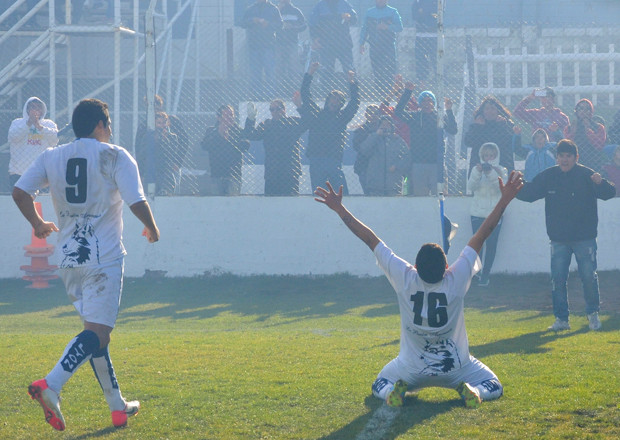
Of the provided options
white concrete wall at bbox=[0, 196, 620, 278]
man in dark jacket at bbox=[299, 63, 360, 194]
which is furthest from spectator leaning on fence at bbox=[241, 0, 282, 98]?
white concrete wall at bbox=[0, 196, 620, 278]

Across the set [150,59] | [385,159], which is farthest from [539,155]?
[150,59]

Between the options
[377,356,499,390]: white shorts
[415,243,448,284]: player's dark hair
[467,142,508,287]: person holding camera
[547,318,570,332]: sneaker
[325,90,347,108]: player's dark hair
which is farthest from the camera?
[325,90,347,108]: player's dark hair

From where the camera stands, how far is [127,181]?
534 centimetres

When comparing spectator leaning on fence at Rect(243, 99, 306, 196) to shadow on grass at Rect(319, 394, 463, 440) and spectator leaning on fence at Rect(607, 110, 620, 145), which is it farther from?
shadow on grass at Rect(319, 394, 463, 440)

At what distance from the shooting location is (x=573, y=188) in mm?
9469

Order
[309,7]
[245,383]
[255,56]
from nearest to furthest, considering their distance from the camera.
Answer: [245,383] → [255,56] → [309,7]

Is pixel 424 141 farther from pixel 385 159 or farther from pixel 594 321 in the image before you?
pixel 594 321

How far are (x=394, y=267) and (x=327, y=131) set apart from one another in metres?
7.70

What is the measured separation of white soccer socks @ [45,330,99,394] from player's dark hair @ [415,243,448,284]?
2130mm

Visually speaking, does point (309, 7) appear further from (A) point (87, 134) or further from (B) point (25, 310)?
(A) point (87, 134)

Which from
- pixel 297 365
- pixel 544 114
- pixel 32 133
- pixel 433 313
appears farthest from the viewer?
pixel 544 114

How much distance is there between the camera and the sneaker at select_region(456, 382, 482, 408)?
19.0 feet

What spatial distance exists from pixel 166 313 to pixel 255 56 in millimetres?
5960

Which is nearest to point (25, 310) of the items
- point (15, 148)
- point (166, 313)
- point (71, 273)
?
point (166, 313)
